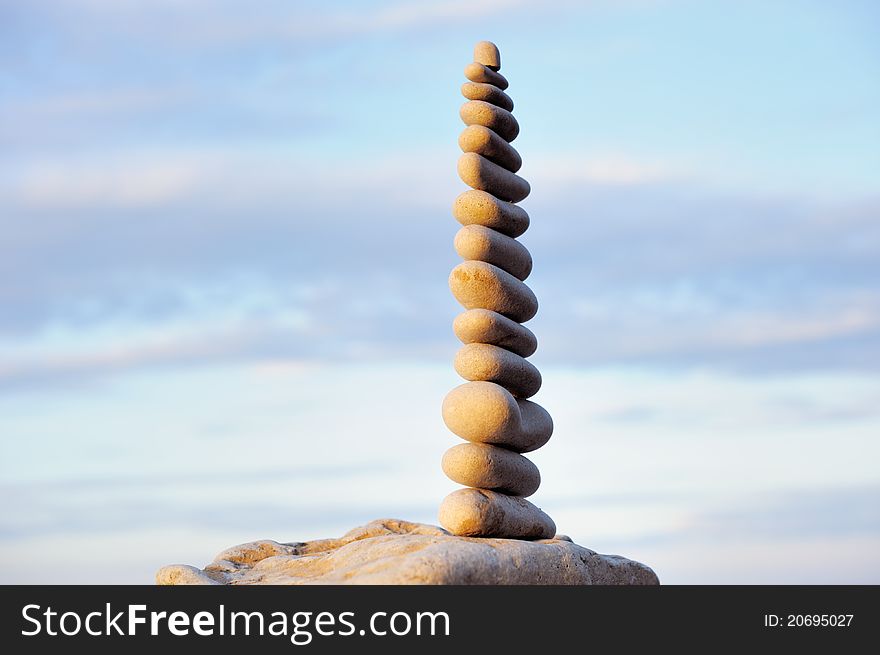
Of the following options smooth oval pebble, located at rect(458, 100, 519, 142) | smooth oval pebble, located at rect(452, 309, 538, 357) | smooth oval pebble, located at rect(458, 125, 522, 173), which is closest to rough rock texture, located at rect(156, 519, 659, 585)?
smooth oval pebble, located at rect(452, 309, 538, 357)

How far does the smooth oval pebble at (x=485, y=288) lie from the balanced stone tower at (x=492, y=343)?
1cm

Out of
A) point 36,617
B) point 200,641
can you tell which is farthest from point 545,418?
point 36,617

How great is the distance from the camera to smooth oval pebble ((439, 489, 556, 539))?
35.7 ft

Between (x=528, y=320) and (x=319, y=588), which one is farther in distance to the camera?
(x=528, y=320)

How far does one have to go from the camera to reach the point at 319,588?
29.3ft

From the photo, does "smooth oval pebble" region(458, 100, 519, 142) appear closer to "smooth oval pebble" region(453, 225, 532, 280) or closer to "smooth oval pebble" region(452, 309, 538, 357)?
"smooth oval pebble" region(453, 225, 532, 280)

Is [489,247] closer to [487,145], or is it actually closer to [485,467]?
[487,145]

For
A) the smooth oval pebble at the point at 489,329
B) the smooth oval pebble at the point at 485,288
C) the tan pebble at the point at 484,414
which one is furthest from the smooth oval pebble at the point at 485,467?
the smooth oval pebble at the point at 485,288

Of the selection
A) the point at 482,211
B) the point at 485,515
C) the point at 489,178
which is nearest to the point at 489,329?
the point at 482,211

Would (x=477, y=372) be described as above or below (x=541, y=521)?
above

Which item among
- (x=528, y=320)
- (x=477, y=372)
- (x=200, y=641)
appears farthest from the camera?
(x=528, y=320)

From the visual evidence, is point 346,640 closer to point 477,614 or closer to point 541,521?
point 477,614

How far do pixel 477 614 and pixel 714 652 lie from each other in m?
1.85

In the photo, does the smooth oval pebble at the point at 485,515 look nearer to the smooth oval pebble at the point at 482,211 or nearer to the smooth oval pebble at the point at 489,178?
the smooth oval pebble at the point at 482,211
